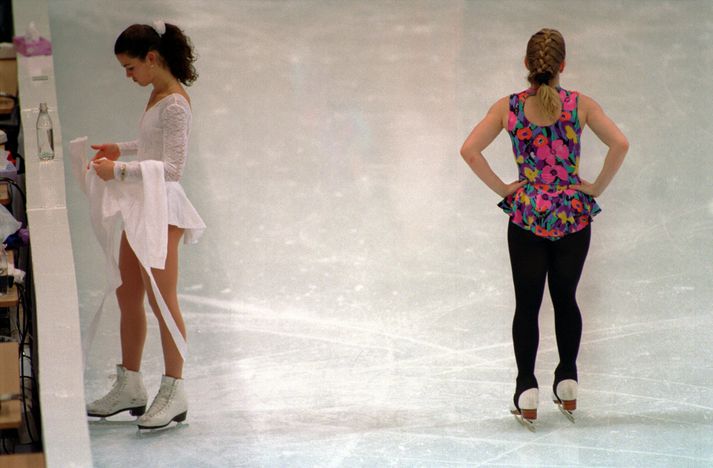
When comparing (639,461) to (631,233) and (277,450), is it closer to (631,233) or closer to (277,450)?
(277,450)

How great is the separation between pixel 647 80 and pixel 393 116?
4.24 feet

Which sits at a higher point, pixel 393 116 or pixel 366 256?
pixel 393 116

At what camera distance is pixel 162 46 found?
17.1 feet

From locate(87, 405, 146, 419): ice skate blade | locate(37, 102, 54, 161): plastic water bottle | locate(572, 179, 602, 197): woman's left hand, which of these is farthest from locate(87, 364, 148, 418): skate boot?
locate(572, 179, 602, 197): woman's left hand

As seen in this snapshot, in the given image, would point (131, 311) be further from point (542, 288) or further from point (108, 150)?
point (542, 288)

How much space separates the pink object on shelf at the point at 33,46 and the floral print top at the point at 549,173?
2.15 meters

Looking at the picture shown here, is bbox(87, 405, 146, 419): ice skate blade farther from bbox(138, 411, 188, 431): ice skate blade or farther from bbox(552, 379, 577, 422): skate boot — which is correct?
bbox(552, 379, 577, 422): skate boot

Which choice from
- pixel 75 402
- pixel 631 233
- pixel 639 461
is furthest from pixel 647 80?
pixel 75 402

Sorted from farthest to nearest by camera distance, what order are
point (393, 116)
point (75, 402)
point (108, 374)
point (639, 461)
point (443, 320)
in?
point (393, 116), point (443, 320), point (108, 374), point (639, 461), point (75, 402)

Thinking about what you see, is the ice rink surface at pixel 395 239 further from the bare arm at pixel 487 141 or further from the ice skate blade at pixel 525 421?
the bare arm at pixel 487 141

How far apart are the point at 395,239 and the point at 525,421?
157 centimetres

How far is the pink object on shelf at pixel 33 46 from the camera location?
611 cm

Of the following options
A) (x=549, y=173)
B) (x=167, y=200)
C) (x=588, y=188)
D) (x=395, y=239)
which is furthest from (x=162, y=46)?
(x=395, y=239)

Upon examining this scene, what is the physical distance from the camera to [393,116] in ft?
23.3
